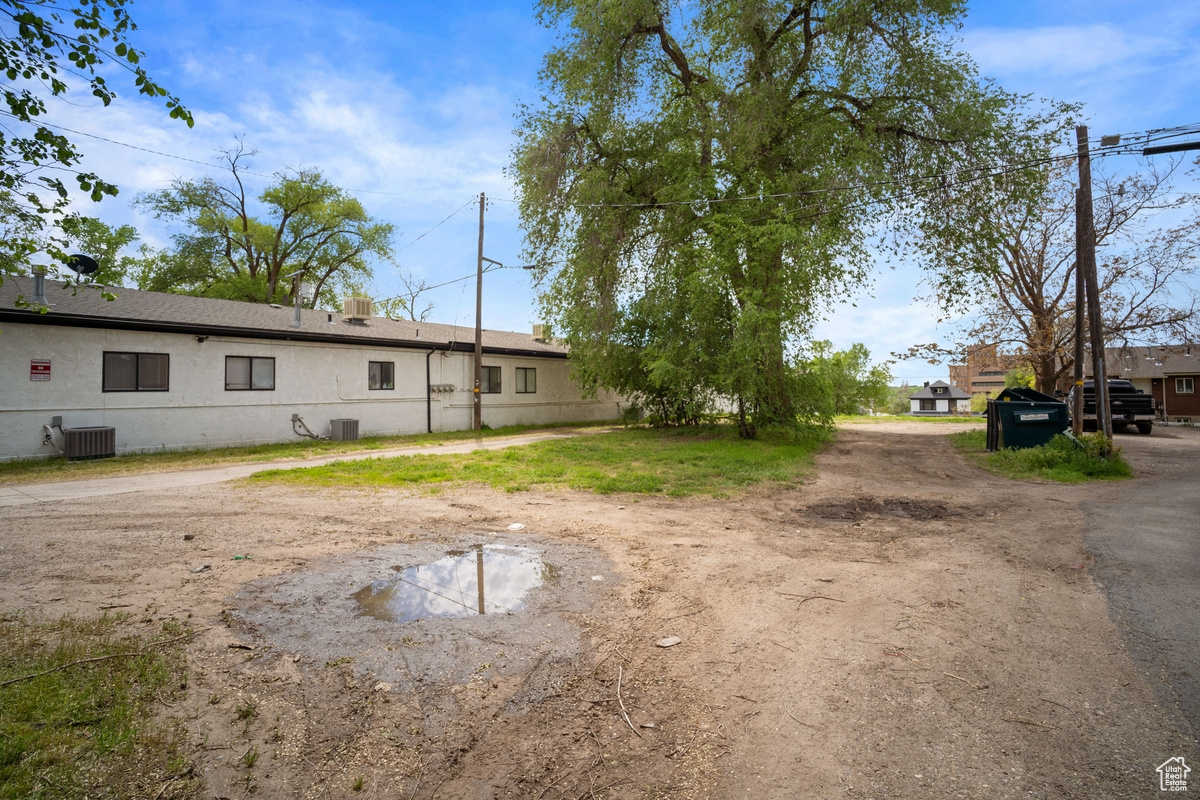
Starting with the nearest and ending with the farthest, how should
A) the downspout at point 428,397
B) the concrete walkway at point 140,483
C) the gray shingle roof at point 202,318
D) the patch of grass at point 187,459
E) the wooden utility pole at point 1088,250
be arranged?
1. the concrete walkway at point 140,483
2. the patch of grass at point 187,459
3. the wooden utility pole at point 1088,250
4. the gray shingle roof at point 202,318
5. the downspout at point 428,397

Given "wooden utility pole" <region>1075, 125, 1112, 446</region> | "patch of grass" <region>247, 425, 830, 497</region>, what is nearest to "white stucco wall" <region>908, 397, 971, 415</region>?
"wooden utility pole" <region>1075, 125, 1112, 446</region>

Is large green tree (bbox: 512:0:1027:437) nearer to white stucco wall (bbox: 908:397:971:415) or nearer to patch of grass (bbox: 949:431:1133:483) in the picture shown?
patch of grass (bbox: 949:431:1133:483)

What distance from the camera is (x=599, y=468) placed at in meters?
12.6

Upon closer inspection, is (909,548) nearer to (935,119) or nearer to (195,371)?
(935,119)

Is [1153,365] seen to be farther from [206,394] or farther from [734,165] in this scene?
[206,394]

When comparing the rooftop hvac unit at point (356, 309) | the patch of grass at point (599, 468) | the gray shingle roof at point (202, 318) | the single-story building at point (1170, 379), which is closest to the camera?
the patch of grass at point (599, 468)

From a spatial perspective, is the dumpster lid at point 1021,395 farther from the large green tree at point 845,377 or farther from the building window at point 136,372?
the building window at point 136,372

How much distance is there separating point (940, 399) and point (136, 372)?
387ft

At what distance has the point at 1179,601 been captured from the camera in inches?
180

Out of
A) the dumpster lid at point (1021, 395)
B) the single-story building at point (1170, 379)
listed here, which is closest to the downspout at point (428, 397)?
the dumpster lid at point (1021, 395)

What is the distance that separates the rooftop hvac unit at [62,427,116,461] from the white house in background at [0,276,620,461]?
1.50ft

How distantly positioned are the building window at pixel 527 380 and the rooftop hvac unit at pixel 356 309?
269 inches

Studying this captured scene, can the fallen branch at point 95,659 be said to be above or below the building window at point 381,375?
below

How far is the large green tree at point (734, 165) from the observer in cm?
1561
